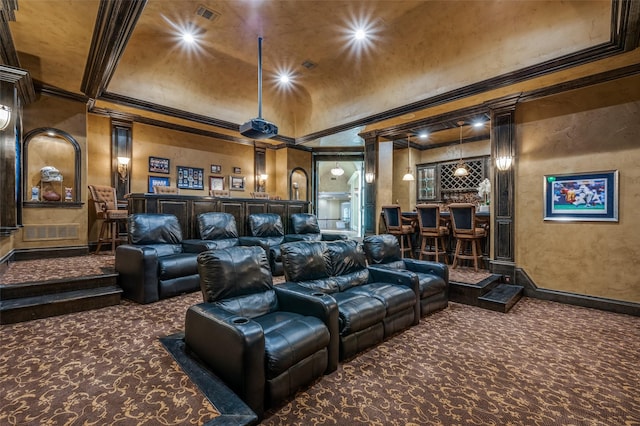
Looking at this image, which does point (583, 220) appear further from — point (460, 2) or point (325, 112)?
point (325, 112)

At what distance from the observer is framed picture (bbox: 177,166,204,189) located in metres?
7.71

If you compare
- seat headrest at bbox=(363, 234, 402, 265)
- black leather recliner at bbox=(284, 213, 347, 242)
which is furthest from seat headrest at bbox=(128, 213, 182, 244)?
seat headrest at bbox=(363, 234, 402, 265)

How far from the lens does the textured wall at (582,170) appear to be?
3.84m

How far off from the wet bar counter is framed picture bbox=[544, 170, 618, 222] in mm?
4762

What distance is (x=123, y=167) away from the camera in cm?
670

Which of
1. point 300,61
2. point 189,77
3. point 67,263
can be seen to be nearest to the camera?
point 67,263

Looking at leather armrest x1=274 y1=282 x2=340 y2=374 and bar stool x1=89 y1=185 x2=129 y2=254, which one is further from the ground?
bar stool x1=89 y1=185 x2=129 y2=254

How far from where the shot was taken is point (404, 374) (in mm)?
2268

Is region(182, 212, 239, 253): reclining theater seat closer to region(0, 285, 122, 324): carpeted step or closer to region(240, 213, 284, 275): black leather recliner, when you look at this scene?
region(240, 213, 284, 275): black leather recliner

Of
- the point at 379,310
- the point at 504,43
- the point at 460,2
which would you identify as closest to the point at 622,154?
the point at 504,43

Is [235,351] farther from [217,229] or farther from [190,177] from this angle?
[190,177]

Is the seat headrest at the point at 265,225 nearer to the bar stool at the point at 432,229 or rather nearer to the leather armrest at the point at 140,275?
the leather armrest at the point at 140,275

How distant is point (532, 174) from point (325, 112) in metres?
4.83

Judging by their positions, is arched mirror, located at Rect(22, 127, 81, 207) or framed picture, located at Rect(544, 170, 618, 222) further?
arched mirror, located at Rect(22, 127, 81, 207)
